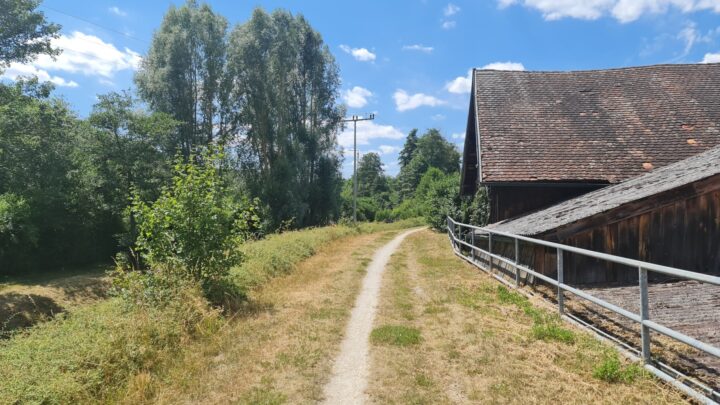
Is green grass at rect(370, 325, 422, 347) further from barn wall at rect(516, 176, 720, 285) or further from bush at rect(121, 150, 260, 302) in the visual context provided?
barn wall at rect(516, 176, 720, 285)

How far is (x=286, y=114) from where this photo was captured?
33.3 meters

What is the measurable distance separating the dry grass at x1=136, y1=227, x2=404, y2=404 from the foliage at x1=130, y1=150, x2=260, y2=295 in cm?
112

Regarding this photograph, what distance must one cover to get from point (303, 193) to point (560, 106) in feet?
73.4

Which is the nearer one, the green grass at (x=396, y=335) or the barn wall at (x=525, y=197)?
the green grass at (x=396, y=335)

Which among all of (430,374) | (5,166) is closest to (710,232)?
(430,374)

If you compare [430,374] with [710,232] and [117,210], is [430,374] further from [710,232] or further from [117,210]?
[117,210]

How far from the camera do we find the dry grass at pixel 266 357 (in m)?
4.21

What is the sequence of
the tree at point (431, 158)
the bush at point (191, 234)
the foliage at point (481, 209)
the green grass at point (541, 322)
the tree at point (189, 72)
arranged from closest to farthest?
1. the green grass at point (541, 322)
2. the bush at point (191, 234)
3. the foliage at point (481, 209)
4. the tree at point (189, 72)
5. the tree at point (431, 158)

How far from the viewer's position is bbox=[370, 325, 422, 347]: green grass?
548 centimetres

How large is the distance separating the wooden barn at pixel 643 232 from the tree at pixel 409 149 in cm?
7159

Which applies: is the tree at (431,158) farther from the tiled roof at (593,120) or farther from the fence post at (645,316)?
the fence post at (645,316)

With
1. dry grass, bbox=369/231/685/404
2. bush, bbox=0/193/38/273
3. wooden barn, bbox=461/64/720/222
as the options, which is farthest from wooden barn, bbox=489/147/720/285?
bush, bbox=0/193/38/273

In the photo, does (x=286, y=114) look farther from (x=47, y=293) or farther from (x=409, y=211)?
(x=409, y=211)

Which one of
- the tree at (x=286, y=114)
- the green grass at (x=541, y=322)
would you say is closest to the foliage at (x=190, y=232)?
the green grass at (x=541, y=322)
